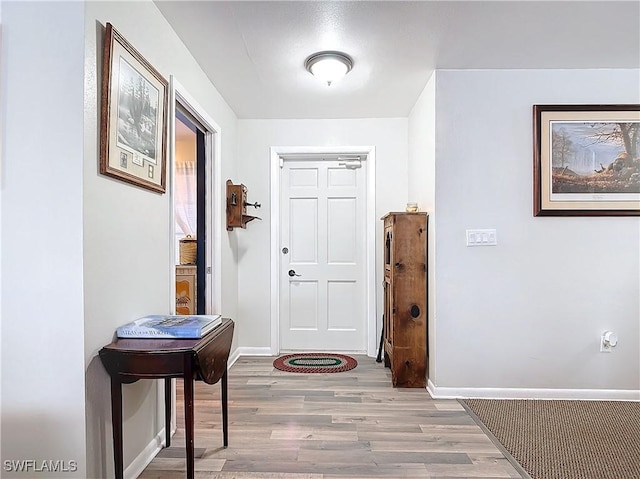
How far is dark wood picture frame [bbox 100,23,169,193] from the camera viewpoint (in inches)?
66.1

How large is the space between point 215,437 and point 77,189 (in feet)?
5.06

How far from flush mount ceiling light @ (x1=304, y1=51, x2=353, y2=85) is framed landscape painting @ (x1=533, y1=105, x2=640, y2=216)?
4.54 feet

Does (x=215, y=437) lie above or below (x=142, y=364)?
below

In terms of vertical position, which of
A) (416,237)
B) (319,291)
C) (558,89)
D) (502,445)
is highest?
(558,89)

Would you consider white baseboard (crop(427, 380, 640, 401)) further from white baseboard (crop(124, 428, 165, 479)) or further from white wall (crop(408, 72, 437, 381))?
white baseboard (crop(124, 428, 165, 479))

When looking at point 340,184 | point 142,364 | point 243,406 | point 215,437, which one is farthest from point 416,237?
point 142,364

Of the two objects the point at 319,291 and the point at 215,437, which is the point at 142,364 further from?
the point at 319,291

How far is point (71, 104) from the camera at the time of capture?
1566 mm

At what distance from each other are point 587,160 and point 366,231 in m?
1.92

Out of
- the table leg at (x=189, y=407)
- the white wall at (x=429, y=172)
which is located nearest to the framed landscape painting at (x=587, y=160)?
the white wall at (x=429, y=172)

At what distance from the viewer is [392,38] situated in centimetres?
248

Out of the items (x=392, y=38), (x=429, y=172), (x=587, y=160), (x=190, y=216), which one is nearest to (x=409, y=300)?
(x=429, y=172)

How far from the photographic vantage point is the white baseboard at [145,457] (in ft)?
6.22

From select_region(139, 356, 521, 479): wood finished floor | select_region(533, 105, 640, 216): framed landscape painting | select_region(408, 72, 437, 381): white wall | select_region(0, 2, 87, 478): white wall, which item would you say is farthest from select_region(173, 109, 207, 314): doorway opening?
select_region(533, 105, 640, 216): framed landscape painting
